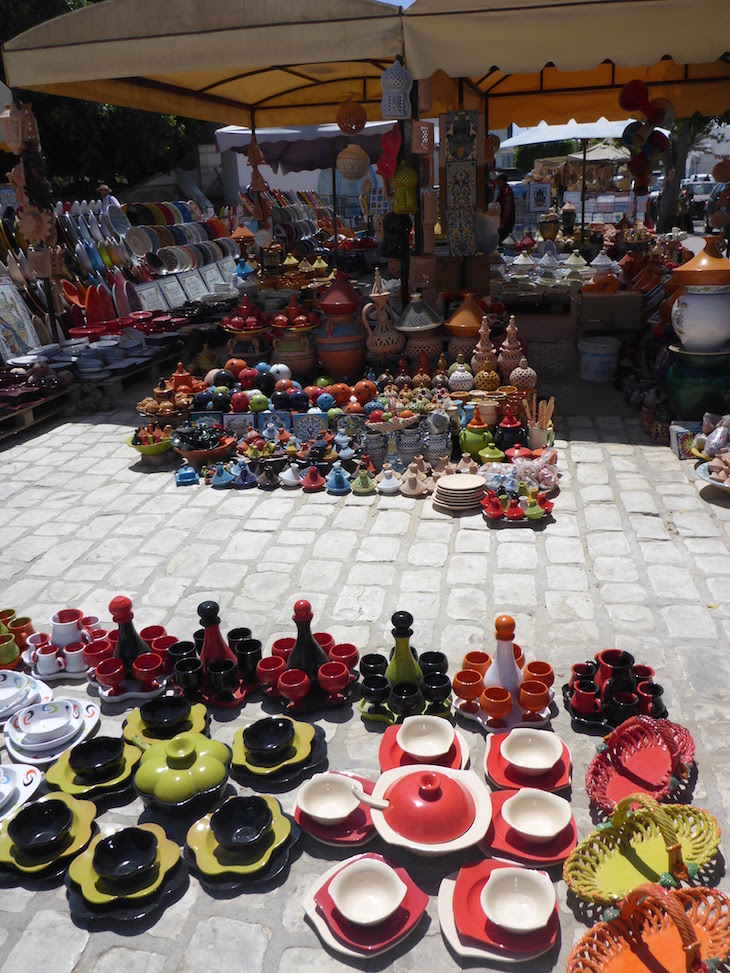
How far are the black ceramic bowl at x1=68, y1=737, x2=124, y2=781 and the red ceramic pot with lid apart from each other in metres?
1.08

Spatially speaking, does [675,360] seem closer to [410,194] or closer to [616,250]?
[410,194]

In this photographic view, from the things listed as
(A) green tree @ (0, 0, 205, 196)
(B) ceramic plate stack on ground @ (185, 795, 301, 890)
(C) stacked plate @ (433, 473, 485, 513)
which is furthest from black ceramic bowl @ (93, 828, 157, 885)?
(A) green tree @ (0, 0, 205, 196)

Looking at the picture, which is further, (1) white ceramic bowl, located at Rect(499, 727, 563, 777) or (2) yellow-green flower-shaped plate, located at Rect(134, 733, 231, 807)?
(1) white ceramic bowl, located at Rect(499, 727, 563, 777)

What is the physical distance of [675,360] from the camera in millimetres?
6676

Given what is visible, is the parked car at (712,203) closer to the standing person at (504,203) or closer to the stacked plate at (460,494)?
the standing person at (504,203)

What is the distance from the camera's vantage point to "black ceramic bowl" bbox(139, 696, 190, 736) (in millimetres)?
3219

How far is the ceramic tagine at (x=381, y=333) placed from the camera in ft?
23.3

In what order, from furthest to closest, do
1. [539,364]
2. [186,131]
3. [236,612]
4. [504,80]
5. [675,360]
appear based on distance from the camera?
1. [186,131]
2. [504,80]
3. [539,364]
4. [675,360]
5. [236,612]

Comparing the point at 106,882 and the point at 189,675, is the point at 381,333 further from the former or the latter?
the point at 106,882

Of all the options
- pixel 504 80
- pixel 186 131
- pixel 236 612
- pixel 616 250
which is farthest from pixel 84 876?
pixel 186 131

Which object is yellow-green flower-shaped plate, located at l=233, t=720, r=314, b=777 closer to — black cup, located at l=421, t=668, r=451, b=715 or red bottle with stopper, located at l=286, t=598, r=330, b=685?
red bottle with stopper, located at l=286, t=598, r=330, b=685

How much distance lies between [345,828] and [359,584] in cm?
189

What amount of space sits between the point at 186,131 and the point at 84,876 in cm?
2195

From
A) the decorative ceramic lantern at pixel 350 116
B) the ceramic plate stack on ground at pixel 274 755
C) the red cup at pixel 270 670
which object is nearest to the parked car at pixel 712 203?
the decorative ceramic lantern at pixel 350 116
